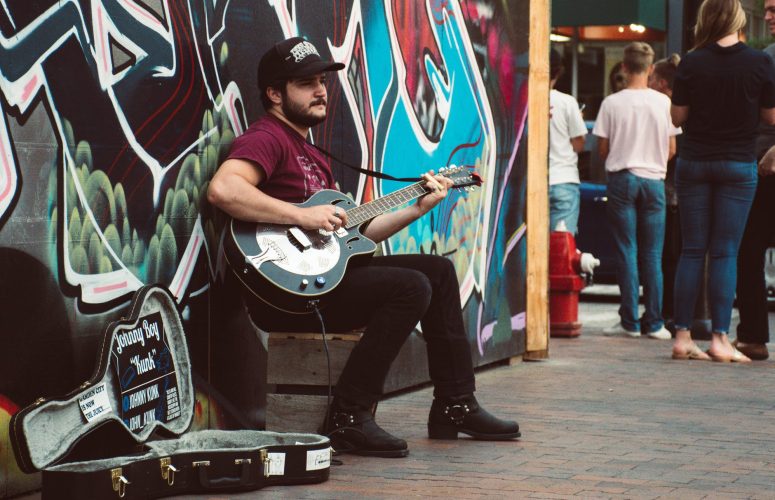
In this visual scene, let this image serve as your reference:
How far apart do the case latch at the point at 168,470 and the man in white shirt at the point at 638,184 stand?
6241 mm

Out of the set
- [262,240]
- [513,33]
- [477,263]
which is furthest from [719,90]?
[262,240]

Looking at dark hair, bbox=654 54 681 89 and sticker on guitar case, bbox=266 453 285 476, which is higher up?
dark hair, bbox=654 54 681 89

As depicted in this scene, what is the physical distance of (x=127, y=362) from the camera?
453 cm

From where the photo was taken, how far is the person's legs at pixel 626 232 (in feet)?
33.0

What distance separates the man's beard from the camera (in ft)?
17.5

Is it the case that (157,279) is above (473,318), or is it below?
above

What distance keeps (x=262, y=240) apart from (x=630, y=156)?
5511mm

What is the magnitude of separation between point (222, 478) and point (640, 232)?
20.4 ft

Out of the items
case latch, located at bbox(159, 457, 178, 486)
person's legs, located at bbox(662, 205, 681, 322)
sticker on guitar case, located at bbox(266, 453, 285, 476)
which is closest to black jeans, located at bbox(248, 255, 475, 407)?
sticker on guitar case, located at bbox(266, 453, 285, 476)

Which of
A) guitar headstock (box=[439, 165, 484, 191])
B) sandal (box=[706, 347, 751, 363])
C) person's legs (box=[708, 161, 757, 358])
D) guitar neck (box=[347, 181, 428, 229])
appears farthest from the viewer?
sandal (box=[706, 347, 751, 363])

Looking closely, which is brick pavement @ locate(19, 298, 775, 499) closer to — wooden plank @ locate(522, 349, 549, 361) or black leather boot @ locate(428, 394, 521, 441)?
black leather boot @ locate(428, 394, 521, 441)

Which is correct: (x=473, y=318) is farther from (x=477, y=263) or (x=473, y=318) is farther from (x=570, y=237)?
(x=570, y=237)

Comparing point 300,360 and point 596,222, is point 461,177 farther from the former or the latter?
point 596,222

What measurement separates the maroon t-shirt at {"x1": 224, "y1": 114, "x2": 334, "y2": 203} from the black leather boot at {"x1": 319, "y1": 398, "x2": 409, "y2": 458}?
2.74 feet
